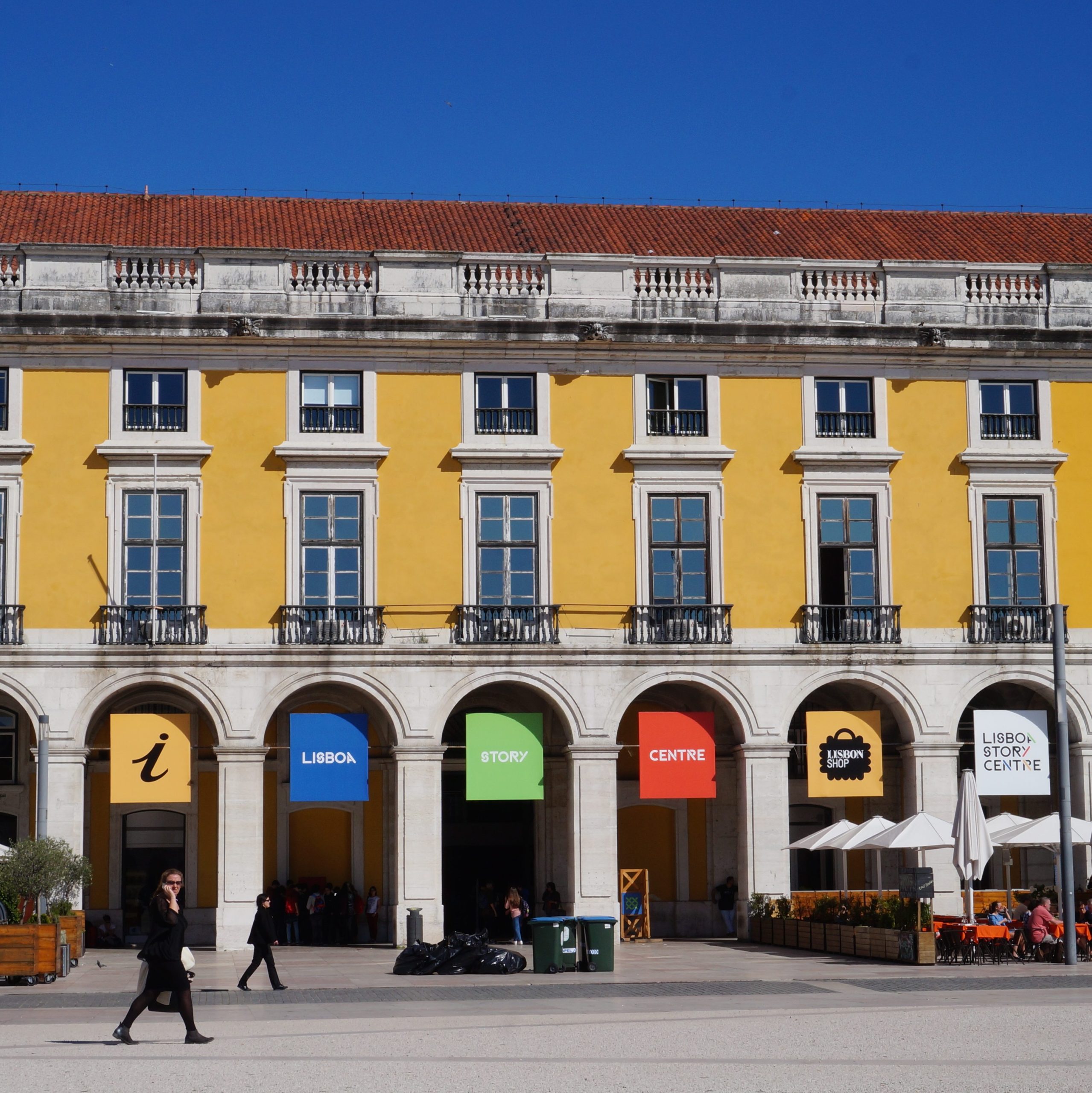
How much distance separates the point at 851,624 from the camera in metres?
39.2

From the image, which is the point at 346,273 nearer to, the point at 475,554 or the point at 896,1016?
the point at 475,554

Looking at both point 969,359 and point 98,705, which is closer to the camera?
point 98,705

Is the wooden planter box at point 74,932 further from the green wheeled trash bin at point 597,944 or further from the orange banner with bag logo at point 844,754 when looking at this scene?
the orange banner with bag logo at point 844,754

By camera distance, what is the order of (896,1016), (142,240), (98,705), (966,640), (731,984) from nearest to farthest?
(896,1016)
(731,984)
(98,705)
(966,640)
(142,240)

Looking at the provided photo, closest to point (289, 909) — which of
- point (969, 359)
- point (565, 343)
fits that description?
point (565, 343)

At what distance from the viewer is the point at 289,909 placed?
128 ft

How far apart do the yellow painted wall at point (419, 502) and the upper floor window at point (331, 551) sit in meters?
0.53

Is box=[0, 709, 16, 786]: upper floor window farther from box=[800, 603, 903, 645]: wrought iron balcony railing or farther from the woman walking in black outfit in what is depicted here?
box=[800, 603, 903, 645]: wrought iron balcony railing

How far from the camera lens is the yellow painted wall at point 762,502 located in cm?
3909

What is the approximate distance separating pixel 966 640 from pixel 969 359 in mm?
5997

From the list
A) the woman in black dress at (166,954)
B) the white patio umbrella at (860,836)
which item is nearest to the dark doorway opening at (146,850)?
the white patio umbrella at (860,836)

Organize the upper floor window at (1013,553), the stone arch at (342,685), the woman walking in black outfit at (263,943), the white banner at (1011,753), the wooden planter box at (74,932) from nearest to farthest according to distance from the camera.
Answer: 1. the woman walking in black outfit at (263,943)
2. the wooden planter box at (74,932)
3. the stone arch at (342,685)
4. the white banner at (1011,753)
5. the upper floor window at (1013,553)

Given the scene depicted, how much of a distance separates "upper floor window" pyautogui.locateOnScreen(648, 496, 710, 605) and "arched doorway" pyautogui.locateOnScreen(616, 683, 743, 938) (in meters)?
3.06

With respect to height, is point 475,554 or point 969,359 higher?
point 969,359
